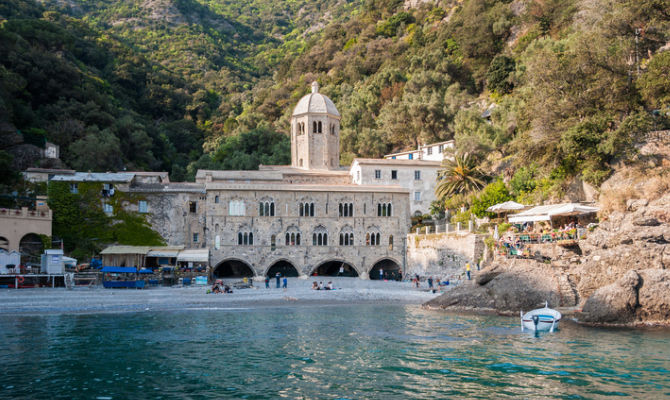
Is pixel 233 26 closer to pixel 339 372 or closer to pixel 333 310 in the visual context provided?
pixel 333 310

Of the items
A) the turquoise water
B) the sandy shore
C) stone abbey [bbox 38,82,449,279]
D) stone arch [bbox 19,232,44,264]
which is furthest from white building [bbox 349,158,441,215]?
Answer: stone arch [bbox 19,232,44,264]

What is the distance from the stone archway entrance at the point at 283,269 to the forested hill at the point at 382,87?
13.5 m

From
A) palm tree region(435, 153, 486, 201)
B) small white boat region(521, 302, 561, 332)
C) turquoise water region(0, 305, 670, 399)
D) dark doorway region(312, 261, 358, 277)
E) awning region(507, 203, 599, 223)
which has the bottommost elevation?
turquoise water region(0, 305, 670, 399)

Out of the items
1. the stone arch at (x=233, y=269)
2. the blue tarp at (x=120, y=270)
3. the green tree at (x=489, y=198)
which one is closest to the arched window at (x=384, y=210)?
the green tree at (x=489, y=198)

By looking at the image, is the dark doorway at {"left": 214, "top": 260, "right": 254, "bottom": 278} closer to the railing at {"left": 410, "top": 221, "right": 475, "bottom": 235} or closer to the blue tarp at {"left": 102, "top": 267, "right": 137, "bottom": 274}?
the blue tarp at {"left": 102, "top": 267, "right": 137, "bottom": 274}

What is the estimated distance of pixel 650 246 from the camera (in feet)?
73.9

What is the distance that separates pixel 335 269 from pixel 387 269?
404cm

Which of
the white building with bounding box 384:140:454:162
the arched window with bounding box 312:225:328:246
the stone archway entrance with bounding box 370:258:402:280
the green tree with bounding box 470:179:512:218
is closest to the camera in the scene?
the green tree with bounding box 470:179:512:218

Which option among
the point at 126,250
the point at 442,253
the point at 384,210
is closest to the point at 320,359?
the point at 442,253

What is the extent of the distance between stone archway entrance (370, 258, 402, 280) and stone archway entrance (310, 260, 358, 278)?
1532 mm

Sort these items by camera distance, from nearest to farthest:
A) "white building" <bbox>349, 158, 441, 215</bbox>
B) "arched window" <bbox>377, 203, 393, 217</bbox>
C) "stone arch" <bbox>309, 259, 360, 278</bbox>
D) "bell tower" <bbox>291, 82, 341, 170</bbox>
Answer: "stone arch" <bbox>309, 259, 360, 278</bbox>, "arched window" <bbox>377, 203, 393, 217</bbox>, "white building" <bbox>349, 158, 441, 215</bbox>, "bell tower" <bbox>291, 82, 341, 170</bbox>

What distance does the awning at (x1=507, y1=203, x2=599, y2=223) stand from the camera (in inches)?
1070

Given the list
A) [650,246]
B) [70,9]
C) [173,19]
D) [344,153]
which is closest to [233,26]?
[173,19]

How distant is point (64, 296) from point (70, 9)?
300ft
